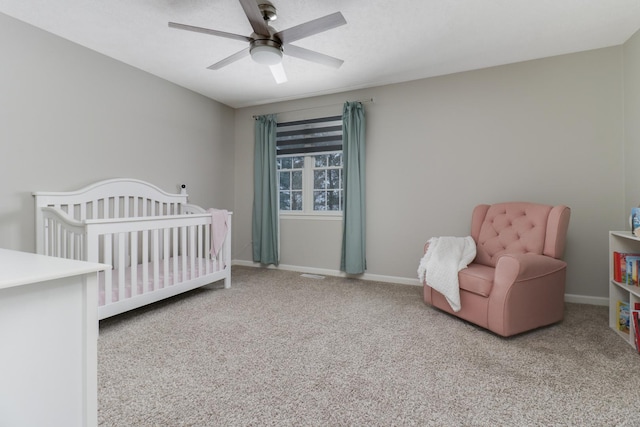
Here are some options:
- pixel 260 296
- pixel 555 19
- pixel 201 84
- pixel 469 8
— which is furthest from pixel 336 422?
pixel 201 84

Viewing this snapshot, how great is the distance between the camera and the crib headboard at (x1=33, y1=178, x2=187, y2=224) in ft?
7.89

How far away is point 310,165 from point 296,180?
303 millimetres

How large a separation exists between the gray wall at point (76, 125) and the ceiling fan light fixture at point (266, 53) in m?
1.70

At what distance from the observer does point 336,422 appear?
120 cm

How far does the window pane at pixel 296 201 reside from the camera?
4.04 m

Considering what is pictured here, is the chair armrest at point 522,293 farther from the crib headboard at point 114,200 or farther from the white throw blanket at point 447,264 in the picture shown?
the crib headboard at point 114,200

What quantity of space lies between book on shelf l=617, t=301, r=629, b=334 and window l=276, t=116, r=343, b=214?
2626 millimetres

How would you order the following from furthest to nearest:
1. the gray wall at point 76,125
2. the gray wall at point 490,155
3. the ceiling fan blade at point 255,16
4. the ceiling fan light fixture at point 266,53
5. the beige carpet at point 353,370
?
1. the gray wall at point 490,155
2. the gray wall at point 76,125
3. the ceiling fan light fixture at point 266,53
4. the ceiling fan blade at point 255,16
5. the beige carpet at point 353,370

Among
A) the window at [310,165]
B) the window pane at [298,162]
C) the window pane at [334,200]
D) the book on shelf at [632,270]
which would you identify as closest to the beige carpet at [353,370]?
the book on shelf at [632,270]

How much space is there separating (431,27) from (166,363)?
295cm

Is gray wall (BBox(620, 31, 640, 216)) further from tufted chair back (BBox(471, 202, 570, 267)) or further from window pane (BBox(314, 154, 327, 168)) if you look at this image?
window pane (BBox(314, 154, 327, 168))

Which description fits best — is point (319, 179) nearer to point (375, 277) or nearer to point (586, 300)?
point (375, 277)

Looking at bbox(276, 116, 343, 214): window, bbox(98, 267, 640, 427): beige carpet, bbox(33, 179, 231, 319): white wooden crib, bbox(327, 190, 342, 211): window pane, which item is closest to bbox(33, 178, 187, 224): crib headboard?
bbox(33, 179, 231, 319): white wooden crib

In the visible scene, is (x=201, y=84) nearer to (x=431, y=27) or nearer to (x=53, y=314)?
(x=431, y=27)
